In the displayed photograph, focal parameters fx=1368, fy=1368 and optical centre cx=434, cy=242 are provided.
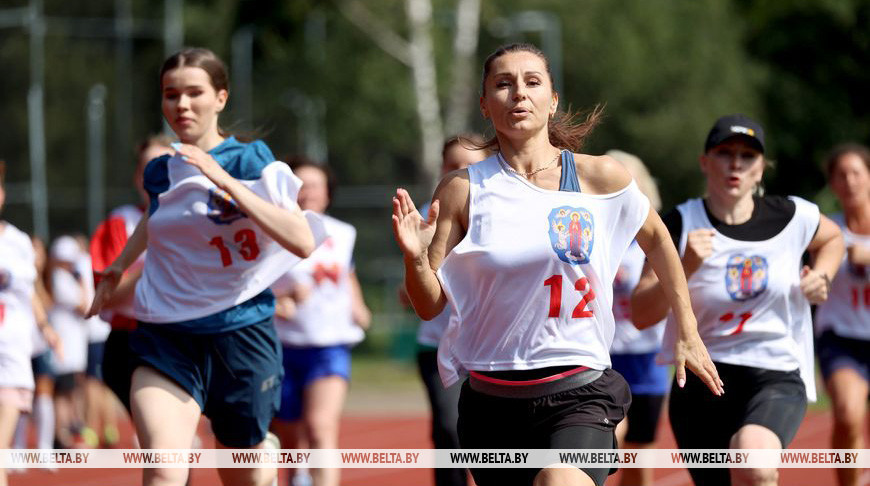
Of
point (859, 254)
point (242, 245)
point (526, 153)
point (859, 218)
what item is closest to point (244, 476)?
point (242, 245)

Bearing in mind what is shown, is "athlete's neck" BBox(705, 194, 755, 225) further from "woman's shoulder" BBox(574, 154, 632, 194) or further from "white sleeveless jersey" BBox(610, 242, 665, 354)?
"white sleeveless jersey" BBox(610, 242, 665, 354)

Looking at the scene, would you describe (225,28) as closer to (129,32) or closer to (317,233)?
(129,32)

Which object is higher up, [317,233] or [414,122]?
[414,122]

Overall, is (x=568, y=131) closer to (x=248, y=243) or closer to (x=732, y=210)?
(x=732, y=210)

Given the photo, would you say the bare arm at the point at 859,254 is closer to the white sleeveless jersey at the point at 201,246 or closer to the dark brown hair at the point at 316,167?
the dark brown hair at the point at 316,167

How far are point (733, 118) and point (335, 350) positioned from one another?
3.31 m

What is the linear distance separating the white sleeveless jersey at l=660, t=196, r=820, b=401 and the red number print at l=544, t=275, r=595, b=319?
151cm

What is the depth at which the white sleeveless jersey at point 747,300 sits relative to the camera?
623 centimetres

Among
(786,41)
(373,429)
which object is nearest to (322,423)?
(373,429)

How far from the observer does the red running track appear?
10.8 m

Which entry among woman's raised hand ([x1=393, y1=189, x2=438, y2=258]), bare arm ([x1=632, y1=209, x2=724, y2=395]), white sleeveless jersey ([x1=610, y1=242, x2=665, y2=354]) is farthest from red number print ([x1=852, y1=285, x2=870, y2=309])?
woman's raised hand ([x1=393, y1=189, x2=438, y2=258])

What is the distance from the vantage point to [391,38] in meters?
31.5

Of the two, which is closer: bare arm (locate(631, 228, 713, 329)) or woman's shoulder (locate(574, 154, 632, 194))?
woman's shoulder (locate(574, 154, 632, 194))

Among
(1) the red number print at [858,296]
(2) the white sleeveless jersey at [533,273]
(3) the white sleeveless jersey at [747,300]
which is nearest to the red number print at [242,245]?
(2) the white sleeveless jersey at [533,273]
